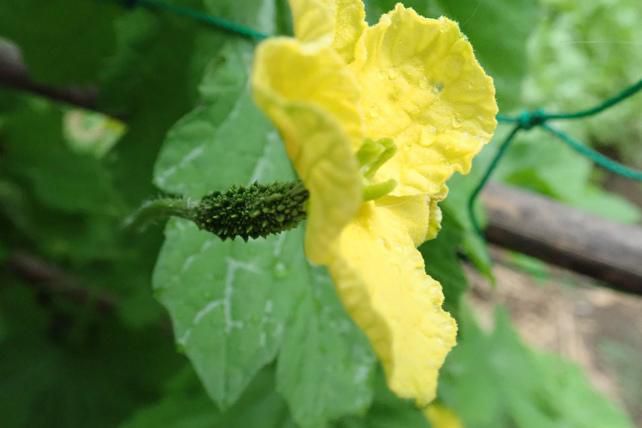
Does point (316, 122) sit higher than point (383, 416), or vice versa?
Answer: point (316, 122)

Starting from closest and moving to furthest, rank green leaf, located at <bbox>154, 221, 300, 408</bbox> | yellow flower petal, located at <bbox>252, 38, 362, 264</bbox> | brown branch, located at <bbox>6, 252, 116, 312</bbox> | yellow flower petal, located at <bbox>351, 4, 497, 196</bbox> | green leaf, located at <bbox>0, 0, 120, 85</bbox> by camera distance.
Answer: yellow flower petal, located at <bbox>252, 38, 362, 264</bbox>, yellow flower petal, located at <bbox>351, 4, 497, 196</bbox>, green leaf, located at <bbox>154, 221, 300, 408</bbox>, green leaf, located at <bbox>0, 0, 120, 85</bbox>, brown branch, located at <bbox>6, 252, 116, 312</bbox>

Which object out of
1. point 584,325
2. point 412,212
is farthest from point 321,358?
point 584,325

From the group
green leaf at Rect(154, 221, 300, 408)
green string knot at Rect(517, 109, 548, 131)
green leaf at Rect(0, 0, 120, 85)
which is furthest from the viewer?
green leaf at Rect(0, 0, 120, 85)

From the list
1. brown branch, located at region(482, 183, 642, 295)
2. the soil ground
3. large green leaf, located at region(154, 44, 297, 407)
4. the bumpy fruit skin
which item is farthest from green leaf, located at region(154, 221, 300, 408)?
the soil ground

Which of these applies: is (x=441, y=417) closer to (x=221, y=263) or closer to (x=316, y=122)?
(x=221, y=263)

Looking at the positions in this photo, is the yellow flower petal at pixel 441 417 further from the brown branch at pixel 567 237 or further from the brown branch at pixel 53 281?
the brown branch at pixel 53 281

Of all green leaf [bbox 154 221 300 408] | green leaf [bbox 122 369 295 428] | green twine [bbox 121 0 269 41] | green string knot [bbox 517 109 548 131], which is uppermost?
green string knot [bbox 517 109 548 131]

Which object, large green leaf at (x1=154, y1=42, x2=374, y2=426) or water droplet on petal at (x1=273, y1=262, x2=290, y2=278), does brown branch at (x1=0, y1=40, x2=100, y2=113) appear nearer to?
→ large green leaf at (x1=154, y1=42, x2=374, y2=426)

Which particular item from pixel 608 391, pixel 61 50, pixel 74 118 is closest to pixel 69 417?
pixel 61 50
